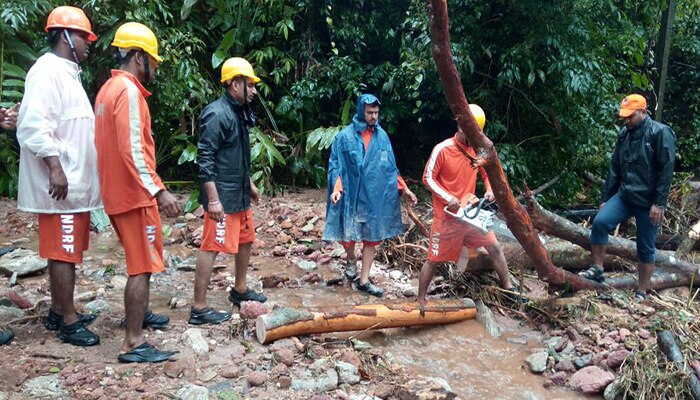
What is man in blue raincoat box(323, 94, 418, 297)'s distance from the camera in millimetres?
5191

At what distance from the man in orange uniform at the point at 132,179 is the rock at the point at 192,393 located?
0.37 m

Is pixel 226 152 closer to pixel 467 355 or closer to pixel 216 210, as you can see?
pixel 216 210

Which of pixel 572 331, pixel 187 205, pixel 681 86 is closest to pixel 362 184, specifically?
pixel 572 331

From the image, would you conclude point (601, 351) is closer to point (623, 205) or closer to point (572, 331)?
point (572, 331)

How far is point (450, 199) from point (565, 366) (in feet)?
4.77

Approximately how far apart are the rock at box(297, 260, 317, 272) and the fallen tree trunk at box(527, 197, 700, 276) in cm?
227

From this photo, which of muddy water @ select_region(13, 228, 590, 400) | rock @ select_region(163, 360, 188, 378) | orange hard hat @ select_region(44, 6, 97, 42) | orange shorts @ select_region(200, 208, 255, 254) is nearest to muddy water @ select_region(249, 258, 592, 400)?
muddy water @ select_region(13, 228, 590, 400)

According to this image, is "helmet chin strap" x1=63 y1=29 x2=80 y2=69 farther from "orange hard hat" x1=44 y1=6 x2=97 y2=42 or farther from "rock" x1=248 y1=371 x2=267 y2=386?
"rock" x1=248 y1=371 x2=267 y2=386

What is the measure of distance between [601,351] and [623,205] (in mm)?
1669

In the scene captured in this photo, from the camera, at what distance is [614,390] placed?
3791 mm

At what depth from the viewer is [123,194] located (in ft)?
10.9

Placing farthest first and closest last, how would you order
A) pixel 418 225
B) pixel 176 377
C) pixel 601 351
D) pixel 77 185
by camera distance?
pixel 418 225 < pixel 601 351 < pixel 77 185 < pixel 176 377

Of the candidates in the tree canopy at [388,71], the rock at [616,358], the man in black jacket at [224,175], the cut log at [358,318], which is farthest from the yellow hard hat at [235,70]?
the tree canopy at [388,71]

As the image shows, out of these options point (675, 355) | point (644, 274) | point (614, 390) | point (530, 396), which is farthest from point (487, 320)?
point (644, 274)
